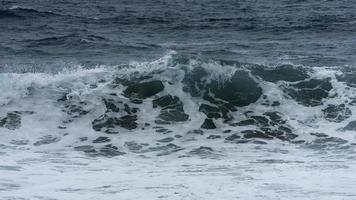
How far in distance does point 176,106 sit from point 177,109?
154 millimetres

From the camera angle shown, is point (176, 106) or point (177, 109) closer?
point (177, 109)

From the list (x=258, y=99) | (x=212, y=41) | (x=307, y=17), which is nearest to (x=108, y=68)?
(x=258, y=99)

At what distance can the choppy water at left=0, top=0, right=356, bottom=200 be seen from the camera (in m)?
8.35

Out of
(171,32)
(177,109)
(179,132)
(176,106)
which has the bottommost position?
(179,132)

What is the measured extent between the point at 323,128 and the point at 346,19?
1112 cm

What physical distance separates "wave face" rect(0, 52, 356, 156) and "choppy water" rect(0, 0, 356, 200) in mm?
35

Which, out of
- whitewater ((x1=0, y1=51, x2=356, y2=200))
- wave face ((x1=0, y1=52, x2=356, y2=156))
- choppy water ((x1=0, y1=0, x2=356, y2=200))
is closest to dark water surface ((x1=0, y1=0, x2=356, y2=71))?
choppy water ((x1=0, y1=0, x2=356, y2=200))

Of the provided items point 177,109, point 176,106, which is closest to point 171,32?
point 176,106

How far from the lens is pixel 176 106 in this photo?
42.2 ft

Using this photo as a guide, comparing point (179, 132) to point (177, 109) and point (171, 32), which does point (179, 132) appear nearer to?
point (177, 109)

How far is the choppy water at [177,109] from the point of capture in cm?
835

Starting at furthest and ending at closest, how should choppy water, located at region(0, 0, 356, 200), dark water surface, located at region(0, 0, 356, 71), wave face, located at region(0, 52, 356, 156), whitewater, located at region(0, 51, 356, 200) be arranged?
dark water surface, located at region(0, 0, 356, 71), wave face, located at region(0, 52, 356, 156), choppy water, located at region(0, 0, 356, 200), whitewater, located at region(0, 51, 356, 200)

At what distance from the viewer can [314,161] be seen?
9.49 meters

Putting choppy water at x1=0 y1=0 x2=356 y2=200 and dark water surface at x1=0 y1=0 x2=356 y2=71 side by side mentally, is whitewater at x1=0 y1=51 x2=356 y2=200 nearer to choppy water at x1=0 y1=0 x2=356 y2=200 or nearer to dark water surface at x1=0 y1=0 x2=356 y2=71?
choppy water at x1=0 y1=0 x2=356 y2=200
